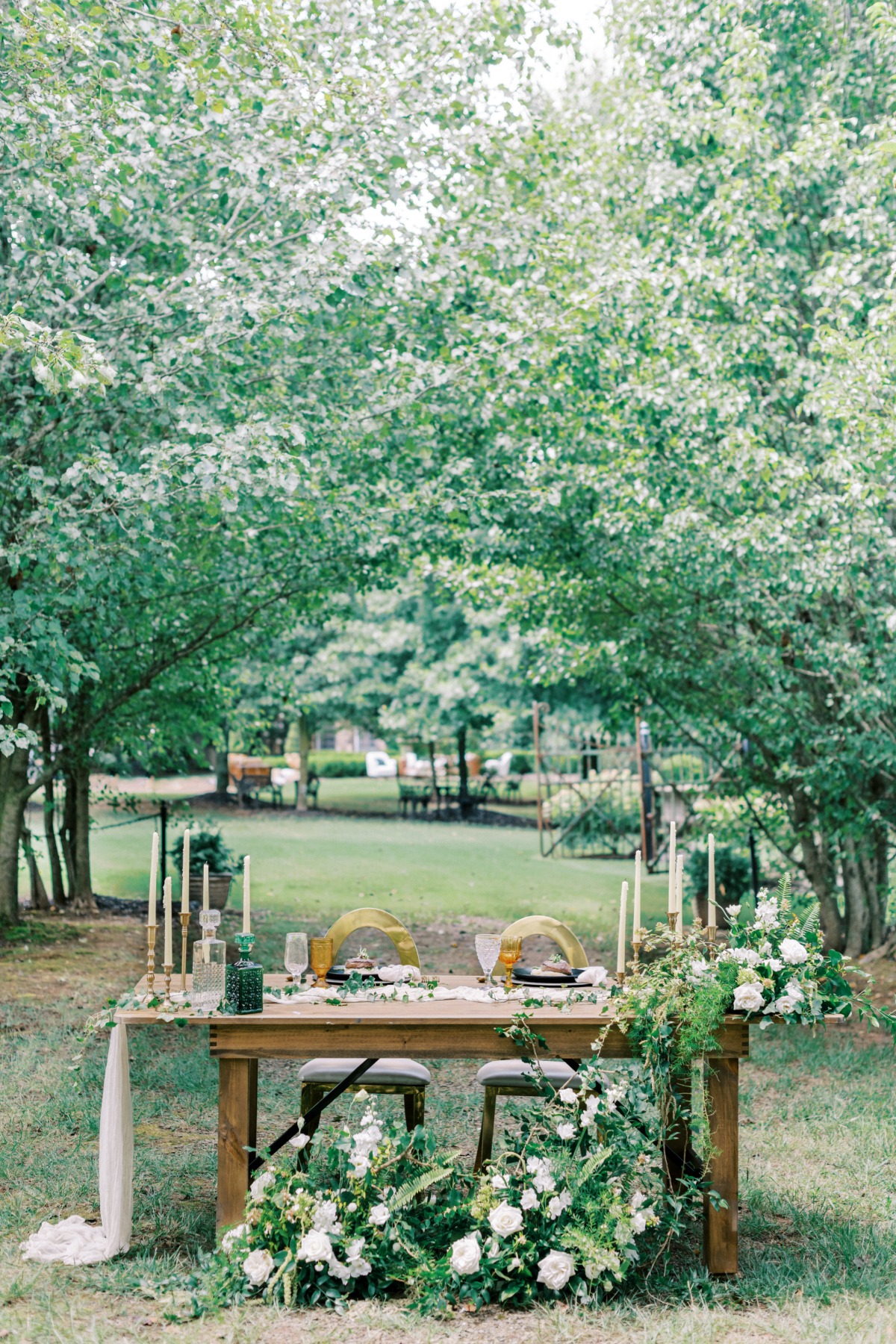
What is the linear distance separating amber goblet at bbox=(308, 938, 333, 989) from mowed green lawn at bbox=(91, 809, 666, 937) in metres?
6.89

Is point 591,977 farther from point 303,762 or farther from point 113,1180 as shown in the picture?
point 303,762

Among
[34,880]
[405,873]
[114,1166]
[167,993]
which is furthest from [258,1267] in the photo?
[405,873]

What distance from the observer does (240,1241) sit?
11.6 ft

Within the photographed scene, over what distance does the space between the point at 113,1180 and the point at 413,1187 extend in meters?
0.97

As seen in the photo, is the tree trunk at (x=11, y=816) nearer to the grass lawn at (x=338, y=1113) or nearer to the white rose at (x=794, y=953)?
the grass lawn at (x=338, y=1113)

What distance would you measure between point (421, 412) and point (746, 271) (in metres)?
2.31

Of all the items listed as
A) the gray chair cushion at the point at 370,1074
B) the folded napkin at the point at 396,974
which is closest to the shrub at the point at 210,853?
the gray chair cushion at the point at 370,1074

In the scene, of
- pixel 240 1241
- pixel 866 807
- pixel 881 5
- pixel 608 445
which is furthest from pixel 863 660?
pixel 240 1241

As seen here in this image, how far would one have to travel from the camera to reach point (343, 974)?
4133mm

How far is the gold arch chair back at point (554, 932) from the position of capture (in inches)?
171

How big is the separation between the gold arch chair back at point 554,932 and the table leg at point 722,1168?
2.50ft

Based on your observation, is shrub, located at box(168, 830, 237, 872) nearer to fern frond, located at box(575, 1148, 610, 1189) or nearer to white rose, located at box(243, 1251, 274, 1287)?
white rose, located at box(243, 1251, 274, 1287)

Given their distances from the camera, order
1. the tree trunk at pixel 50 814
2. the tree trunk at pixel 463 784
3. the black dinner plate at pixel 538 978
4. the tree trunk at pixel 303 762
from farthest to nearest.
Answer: the tree trunk at pixel 303 762 < the tree trunk at pixel 463 784 < the tree trunk at pixel 50 814 < the black dinner plate at pixel 538 978

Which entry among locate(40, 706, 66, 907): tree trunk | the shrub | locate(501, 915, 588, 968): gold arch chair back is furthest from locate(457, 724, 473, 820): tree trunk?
locate(501, 915, 588, 968): gold arch chair back
